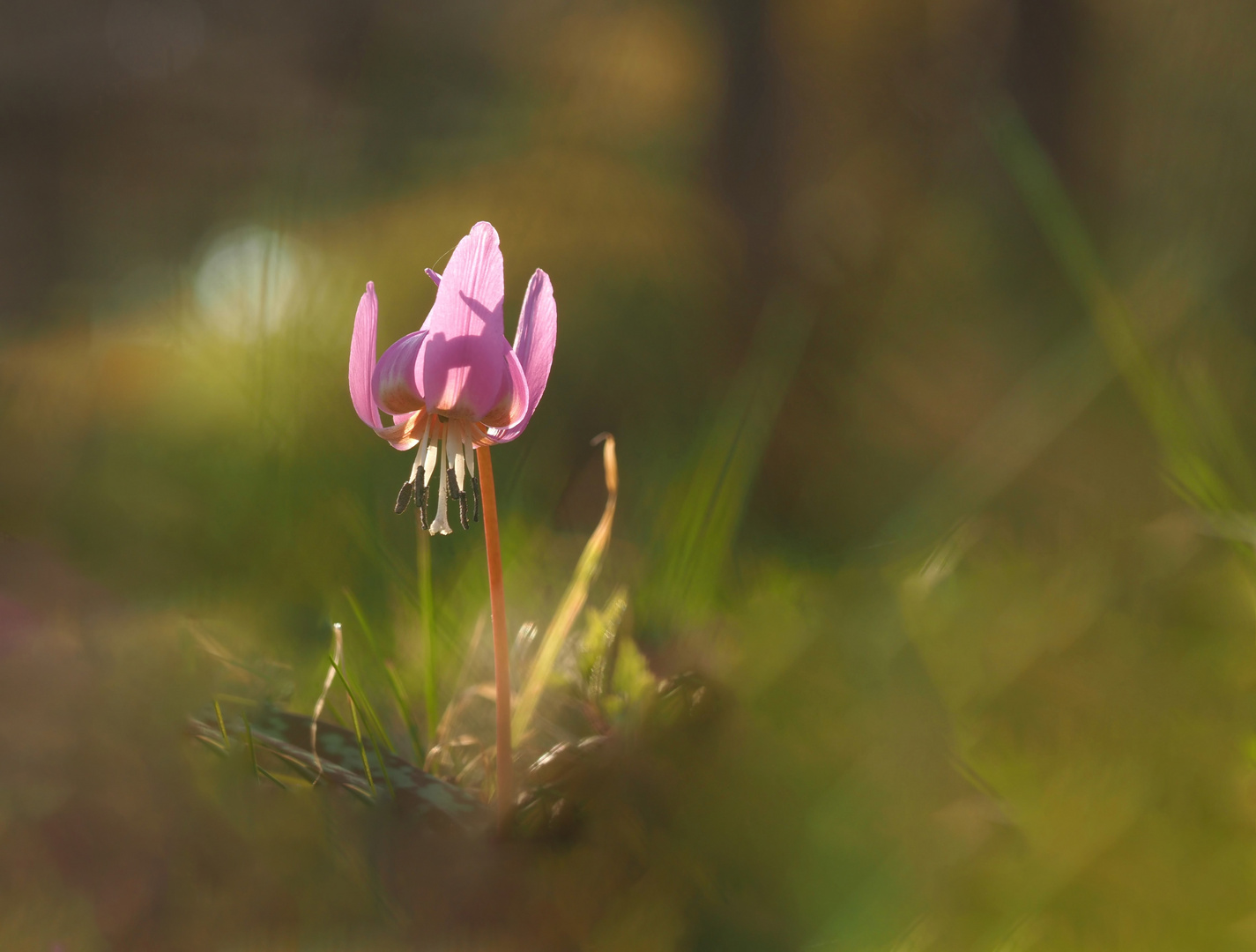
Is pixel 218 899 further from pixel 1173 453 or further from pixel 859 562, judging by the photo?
pixel 1173 453

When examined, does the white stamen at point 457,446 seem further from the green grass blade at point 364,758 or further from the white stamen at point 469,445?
Answer: the green grass blade at point 364,758

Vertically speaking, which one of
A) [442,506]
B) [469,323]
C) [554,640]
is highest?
[469,323]

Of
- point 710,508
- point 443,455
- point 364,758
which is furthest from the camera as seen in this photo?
point 710,508

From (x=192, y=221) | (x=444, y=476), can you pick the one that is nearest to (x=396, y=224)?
(x=192, y=221)

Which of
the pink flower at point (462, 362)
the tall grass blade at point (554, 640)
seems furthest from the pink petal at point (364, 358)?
the tall grass blade at point (554, 640)

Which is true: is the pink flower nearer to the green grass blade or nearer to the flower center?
the flower center

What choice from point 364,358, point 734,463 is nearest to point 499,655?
point 364,358

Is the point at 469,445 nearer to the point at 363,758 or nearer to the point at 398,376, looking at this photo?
the point at 398,376
